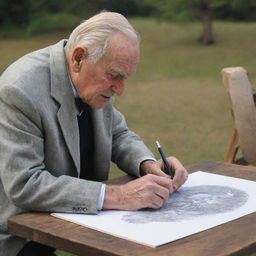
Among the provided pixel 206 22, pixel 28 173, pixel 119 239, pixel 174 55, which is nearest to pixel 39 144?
pixel 28 173

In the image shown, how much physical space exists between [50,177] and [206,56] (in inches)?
400

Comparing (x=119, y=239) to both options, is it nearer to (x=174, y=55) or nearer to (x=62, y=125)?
(x=62, y=125)

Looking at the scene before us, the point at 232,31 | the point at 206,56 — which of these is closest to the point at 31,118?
the point at 206,56

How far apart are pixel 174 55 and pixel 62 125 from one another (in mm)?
10123

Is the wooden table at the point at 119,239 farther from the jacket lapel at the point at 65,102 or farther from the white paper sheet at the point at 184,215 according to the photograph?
the jacket lapel at the point at 65,102

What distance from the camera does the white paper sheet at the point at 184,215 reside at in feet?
6.68

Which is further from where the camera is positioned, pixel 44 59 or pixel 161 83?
pixel 161 83

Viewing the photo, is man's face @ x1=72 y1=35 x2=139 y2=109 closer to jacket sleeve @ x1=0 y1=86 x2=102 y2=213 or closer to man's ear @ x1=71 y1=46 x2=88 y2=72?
man's ear @ x1=71 y1=46 x2=88 y2=72

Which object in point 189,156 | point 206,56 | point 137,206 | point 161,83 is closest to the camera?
point 137,206

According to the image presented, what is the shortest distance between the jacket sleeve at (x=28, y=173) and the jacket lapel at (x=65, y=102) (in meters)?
0.12

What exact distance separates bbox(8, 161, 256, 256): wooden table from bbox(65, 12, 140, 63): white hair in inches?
20.9

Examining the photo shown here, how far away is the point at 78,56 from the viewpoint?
7.79ft

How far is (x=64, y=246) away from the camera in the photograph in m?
2.02

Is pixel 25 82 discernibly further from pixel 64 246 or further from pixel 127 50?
pixel 64 246
